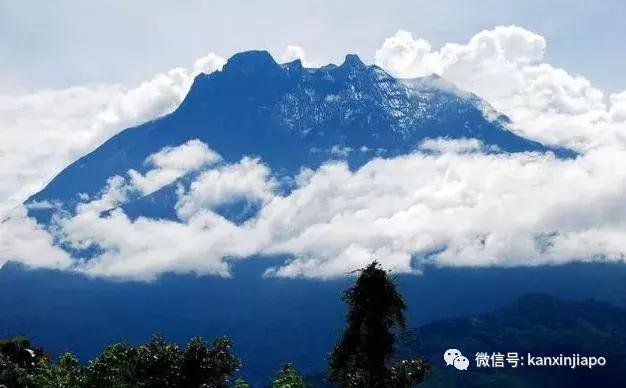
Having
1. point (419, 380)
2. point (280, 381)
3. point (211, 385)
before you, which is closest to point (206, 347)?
point (211, 385)

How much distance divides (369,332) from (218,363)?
60434 millimetres

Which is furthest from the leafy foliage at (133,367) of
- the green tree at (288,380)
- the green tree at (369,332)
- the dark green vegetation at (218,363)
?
the green tree at (369,332)

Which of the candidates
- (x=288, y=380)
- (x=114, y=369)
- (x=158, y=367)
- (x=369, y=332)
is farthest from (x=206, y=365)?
(x=369, y=332)

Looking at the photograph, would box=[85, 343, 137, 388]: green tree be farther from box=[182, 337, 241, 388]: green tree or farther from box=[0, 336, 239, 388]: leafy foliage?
box=[182, 337, 241, 388]: green tree

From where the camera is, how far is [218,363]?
11612 cm

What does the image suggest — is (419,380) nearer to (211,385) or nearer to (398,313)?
(398,313)

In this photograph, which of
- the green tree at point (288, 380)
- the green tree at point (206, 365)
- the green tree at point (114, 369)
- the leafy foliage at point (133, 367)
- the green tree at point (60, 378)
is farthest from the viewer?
the green tree at point (206, 365)

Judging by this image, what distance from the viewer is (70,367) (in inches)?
4077

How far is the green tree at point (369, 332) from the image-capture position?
194 feet

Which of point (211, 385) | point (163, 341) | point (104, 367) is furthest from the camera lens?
point (163, 341)

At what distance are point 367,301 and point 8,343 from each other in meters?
85.5

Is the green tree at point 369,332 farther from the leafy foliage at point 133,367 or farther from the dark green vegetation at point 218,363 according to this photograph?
the leafy foliage at point 133,367

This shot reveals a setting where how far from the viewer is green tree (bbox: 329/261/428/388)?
59281 millimetres

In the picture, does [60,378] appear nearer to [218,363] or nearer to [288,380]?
[218,363]
